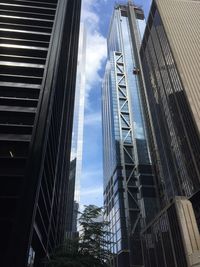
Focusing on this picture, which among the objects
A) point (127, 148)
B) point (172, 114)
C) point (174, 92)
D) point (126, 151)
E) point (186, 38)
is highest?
point (186, 38)

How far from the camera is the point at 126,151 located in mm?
122875

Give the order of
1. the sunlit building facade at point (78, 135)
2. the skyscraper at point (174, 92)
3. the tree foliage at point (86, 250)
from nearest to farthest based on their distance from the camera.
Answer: the tree foliage at point (86, 250) < the skyscraper at point (174, 92) < the sunlit building facade at point (78, 135)

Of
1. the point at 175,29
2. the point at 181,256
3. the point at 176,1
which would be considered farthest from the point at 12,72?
the point at 176,1

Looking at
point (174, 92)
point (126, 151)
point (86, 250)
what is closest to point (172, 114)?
point (174, 92)

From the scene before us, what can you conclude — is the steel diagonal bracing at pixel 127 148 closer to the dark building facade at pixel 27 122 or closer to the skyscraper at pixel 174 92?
the skyscraper at pixel 174 92

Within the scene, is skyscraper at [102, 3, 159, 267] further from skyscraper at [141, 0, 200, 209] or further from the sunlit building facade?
the sunlit building facade

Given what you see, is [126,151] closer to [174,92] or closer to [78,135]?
[78,135]

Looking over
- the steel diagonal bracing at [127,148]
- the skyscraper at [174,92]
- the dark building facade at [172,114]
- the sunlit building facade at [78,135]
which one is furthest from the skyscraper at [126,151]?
the sunlit building facade at [78,135]

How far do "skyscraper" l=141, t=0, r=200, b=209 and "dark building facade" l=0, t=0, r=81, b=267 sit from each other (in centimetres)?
5185

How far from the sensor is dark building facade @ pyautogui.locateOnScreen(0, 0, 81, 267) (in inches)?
839

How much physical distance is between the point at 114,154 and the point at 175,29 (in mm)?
53608

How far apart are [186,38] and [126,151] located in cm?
4854

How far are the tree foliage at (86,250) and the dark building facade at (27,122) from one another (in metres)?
2.95

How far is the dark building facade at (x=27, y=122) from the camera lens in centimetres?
2131
